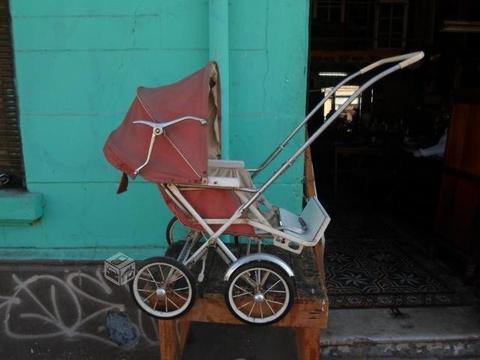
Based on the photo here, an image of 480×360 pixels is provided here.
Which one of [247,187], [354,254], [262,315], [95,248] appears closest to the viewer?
[262,315]

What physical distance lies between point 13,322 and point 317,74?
7774mm

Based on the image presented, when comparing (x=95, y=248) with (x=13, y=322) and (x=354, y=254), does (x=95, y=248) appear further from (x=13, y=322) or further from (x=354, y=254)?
(x=354, y=254)

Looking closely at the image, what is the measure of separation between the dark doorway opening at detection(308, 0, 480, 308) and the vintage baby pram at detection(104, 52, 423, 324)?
1.78 metres

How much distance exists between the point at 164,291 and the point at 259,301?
0.47 meters

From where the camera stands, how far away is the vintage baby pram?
2.16 metres

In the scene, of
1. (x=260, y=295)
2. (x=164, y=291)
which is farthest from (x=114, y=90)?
(x=260, y=295)

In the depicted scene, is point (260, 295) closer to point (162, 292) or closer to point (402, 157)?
point (162, 292)

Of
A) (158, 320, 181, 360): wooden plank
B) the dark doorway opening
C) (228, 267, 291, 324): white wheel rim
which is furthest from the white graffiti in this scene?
the dark doorway opening

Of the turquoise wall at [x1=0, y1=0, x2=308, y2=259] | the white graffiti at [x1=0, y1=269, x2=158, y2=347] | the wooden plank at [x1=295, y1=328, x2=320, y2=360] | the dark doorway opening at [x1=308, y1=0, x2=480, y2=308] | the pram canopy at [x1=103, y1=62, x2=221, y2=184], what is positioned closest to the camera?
the pram canopy at [x1=103, y1=62, x2=221, y2=184]

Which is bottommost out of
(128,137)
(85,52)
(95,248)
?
(95,248)

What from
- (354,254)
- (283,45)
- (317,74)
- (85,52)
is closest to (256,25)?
(283,45)

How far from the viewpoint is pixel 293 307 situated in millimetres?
2240

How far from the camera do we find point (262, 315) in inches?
87.8

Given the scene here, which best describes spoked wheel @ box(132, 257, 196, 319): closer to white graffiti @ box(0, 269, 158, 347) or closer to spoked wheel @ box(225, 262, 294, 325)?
spoked wheel @ box(225, 262, 294, 325)
